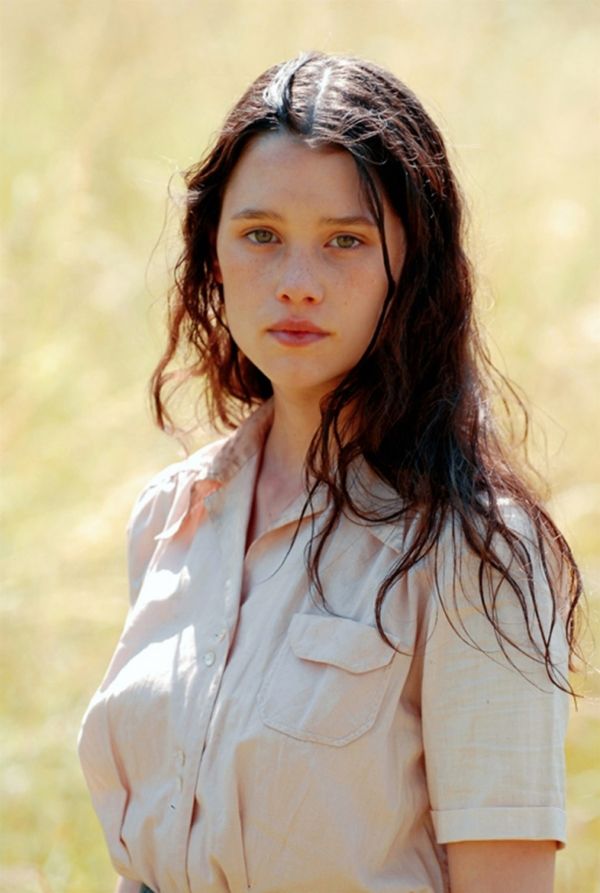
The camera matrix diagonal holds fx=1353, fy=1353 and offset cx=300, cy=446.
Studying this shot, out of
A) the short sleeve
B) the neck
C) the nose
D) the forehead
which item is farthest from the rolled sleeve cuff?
the forehead

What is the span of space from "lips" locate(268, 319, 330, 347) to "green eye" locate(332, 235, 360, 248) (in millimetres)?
122

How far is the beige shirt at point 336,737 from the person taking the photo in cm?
179

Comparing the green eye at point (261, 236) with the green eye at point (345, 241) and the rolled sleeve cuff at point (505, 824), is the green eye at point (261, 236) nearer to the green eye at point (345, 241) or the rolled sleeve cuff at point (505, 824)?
the green eye at point (345, 241)

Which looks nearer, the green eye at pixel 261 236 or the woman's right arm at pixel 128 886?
the green eye at pixel 261 236

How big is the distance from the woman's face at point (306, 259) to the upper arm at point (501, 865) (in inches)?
28.2

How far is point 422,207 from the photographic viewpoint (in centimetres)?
202

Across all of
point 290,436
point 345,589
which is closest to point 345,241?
point 290,436

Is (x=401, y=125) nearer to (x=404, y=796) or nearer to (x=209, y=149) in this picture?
(x=209, y=149)

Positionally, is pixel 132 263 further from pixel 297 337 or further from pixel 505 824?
pixel 505 824

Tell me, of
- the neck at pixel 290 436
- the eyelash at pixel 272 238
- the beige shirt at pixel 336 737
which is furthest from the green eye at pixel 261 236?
the beige shirt at pixel 336 737

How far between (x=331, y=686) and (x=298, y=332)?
53cm

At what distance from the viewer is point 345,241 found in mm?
1997

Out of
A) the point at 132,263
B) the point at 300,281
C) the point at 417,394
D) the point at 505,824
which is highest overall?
the point at 132,263

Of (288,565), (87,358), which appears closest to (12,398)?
(87,358)
